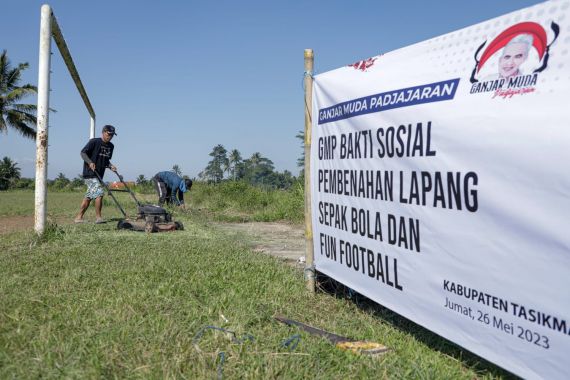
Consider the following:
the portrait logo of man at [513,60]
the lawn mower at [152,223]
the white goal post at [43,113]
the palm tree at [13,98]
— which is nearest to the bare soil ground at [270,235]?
the lawn mower at [152,223]

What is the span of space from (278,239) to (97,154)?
3648 mm

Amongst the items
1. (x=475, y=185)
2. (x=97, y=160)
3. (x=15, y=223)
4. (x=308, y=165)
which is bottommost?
(x=15, y=223)

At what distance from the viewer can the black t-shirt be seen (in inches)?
Answer: 348

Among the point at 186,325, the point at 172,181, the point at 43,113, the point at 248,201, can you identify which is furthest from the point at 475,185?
the point at 248,201

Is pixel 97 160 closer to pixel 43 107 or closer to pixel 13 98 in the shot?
pixel 43 107

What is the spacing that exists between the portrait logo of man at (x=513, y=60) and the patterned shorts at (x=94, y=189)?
7.79m

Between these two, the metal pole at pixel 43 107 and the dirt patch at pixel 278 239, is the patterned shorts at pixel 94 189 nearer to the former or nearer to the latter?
the metal pole at pixel 43 107

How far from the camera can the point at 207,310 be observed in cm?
334

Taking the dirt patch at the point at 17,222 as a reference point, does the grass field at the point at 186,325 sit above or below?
below

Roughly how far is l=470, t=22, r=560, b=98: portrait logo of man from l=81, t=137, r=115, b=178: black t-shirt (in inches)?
306

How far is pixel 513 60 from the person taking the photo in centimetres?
218

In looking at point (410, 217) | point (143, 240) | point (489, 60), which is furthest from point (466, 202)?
point (143, 240)

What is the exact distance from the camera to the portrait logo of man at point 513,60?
2053 millimetres

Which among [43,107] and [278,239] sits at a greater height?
[43,107]
